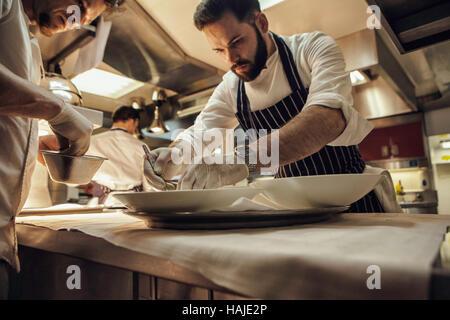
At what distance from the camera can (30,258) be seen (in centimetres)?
95

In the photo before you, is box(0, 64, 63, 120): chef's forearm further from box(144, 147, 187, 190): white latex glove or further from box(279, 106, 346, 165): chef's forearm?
box(279, 106, 346, 165): chef's forearm

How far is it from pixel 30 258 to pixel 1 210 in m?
0.33

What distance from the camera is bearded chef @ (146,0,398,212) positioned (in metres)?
0.88

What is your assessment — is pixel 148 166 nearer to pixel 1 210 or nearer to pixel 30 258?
pixel 1 210

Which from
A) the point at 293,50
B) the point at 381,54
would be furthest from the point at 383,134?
the point at 293,50

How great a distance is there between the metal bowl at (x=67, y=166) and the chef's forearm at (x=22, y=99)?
5.1 inches

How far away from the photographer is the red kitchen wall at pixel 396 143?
4.29 m

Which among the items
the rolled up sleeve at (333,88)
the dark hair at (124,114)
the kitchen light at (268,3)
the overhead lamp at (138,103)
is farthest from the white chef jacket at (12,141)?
the overhead lamp at (138,103)

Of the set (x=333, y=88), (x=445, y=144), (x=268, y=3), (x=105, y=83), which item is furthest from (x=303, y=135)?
(x=445, y=144)

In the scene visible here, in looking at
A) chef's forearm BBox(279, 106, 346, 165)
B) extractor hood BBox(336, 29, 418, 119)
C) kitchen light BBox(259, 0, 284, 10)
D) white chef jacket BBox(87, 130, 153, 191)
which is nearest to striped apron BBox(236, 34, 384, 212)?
chef's forearm BBox(279, 106, 346, 165)

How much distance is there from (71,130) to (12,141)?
142mm

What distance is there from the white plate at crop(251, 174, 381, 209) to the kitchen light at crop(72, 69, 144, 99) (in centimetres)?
229

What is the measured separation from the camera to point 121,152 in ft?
10.0

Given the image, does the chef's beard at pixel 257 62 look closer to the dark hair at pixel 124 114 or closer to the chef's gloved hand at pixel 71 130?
the chef's gloved hand at pixel 71 130
